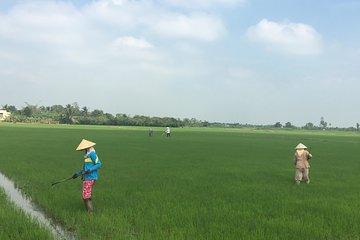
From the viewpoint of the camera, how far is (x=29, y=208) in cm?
712

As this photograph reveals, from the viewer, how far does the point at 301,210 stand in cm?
677

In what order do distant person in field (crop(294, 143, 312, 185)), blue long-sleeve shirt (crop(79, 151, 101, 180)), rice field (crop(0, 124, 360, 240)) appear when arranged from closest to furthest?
1. rice field (crop(0, 124, 360, 240))
2. blue long-sleeve shirt (crop(79, 151, 101, 180))
3. distant person in field (crop(294, 143, 312, 185))

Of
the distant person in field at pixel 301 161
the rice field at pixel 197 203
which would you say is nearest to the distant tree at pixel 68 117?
the rice field at pixel 197 203

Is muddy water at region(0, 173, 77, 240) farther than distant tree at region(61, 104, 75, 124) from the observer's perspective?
No

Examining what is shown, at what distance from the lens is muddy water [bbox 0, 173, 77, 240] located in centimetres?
547

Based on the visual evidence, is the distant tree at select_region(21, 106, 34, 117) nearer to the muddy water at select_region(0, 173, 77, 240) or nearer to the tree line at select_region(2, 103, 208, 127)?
the tree line at select_region(2, 103, 208, 127)

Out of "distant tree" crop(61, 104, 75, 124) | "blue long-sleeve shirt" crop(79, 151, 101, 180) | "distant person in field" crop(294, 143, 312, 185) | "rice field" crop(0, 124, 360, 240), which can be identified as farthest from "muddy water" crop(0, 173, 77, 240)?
"distant tree" crop(61, 104, 75, 124)

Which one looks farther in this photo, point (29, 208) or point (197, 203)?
point (197, 203)

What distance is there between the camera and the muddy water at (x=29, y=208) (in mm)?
5467

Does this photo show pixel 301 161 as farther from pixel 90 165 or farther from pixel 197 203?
pixel 90 165

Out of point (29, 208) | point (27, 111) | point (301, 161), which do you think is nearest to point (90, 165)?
point (29, 208)

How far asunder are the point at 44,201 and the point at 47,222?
140 cm

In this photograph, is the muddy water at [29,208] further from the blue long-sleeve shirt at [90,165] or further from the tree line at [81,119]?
the tree line at [81,119]

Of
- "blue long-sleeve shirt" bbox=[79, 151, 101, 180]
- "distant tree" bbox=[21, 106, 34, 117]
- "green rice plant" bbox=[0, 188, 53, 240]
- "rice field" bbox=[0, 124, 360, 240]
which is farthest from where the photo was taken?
"distant tree" bbox=[21, 106, 34, 117]
